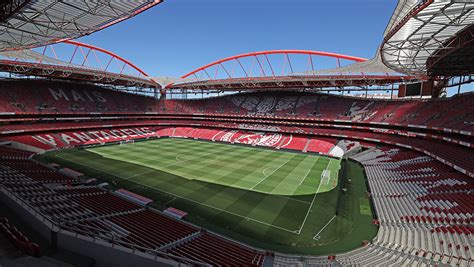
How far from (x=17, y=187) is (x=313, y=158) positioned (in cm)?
3462

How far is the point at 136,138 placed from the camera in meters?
51.0

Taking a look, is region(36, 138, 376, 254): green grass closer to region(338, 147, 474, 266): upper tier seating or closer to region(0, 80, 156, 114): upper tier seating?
region(338, 147, 474, 266): upper tier seating

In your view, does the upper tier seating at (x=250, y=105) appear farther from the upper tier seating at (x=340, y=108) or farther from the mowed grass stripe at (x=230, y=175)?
the mowed grass stripe at (x=230, y=175)

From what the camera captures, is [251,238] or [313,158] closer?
[251,238]

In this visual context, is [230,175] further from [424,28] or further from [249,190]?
[424,28]

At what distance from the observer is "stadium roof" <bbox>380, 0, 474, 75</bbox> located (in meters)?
13.7

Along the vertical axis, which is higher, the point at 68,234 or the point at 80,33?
the point at 80,33

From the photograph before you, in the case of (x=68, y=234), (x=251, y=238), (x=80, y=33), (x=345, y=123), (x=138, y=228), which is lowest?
(x=251, y=238)

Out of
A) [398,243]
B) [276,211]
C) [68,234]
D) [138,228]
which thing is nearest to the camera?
[68,234]

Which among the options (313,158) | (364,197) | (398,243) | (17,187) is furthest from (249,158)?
(17,187)

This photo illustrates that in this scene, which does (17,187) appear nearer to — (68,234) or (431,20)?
(68,234)

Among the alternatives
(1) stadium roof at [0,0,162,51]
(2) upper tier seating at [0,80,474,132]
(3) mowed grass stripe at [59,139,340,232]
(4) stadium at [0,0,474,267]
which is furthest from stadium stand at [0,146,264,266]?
(2) upper tier seating at [0,80,474,132]

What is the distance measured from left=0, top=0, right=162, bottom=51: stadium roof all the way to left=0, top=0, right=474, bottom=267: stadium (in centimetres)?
16

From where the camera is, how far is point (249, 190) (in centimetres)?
2298
